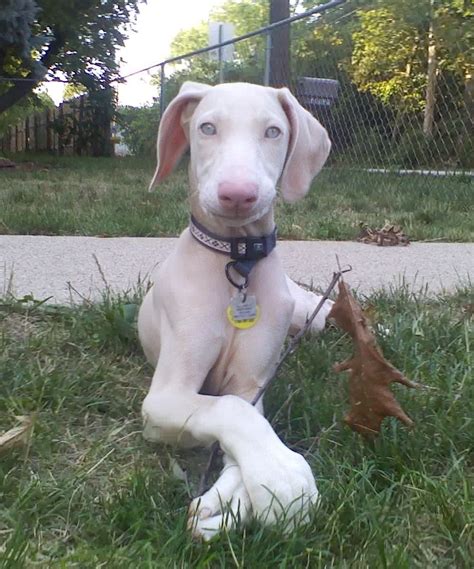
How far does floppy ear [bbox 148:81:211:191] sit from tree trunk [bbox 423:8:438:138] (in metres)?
6.69

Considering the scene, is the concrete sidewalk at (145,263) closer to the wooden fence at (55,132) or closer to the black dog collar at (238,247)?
the black dog collar at (238,247)

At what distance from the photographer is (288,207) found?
21.1 ft

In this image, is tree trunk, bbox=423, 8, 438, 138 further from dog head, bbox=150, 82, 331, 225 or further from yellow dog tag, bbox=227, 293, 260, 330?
yellow dog tag, bbox=227, 293, 260, 330

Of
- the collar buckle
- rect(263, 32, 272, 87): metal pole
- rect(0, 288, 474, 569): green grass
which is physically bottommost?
rect(0, 288, 474, 569): green grass

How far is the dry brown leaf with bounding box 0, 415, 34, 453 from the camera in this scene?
187 cm

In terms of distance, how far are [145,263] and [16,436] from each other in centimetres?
224


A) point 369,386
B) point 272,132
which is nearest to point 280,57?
point 272,132

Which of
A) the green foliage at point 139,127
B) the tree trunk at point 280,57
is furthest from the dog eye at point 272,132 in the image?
the green foliage at point 139,127

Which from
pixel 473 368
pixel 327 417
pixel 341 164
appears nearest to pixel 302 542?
pixel 327 417

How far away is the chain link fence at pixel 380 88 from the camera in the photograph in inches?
341

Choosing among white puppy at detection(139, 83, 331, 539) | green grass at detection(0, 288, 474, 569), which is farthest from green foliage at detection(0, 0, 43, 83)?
white puppy at detection(139, 83, 331, 539)

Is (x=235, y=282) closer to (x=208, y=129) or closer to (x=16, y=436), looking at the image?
(x=208, y=129)

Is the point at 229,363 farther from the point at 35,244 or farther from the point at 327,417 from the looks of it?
the point at 35,244

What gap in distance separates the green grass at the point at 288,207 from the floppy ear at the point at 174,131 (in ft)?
8.79
